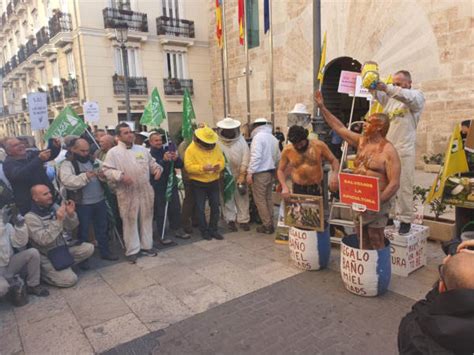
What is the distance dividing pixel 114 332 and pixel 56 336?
51 centimetres

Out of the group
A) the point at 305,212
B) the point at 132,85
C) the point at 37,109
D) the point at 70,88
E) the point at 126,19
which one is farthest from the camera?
the point at 70,88

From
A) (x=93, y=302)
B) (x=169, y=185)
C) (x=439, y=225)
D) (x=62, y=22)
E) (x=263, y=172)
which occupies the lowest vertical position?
(x=93, y=302)

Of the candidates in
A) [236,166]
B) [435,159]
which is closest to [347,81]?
[236,166]

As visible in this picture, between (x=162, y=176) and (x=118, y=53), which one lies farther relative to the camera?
(x=118, y=53)

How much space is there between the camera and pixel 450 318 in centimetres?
128

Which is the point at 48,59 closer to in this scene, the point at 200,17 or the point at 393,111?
the point at 200,17

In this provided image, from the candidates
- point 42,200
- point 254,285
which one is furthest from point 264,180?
point 42,200

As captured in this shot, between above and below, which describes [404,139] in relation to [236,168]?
above

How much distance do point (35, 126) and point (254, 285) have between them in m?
5.32

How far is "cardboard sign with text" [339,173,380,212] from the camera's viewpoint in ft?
10.9

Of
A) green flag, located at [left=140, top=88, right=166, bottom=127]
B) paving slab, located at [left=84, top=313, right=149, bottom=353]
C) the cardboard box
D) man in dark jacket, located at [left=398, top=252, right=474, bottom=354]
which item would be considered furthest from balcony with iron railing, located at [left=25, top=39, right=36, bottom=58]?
man in dark jacket, located at [left=398, top=252, right=474, bottom=354]

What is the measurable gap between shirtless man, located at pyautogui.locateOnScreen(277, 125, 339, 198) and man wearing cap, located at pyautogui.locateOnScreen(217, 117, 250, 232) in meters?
1.55

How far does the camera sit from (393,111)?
422 centimetres

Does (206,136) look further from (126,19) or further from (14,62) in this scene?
(14,62)
